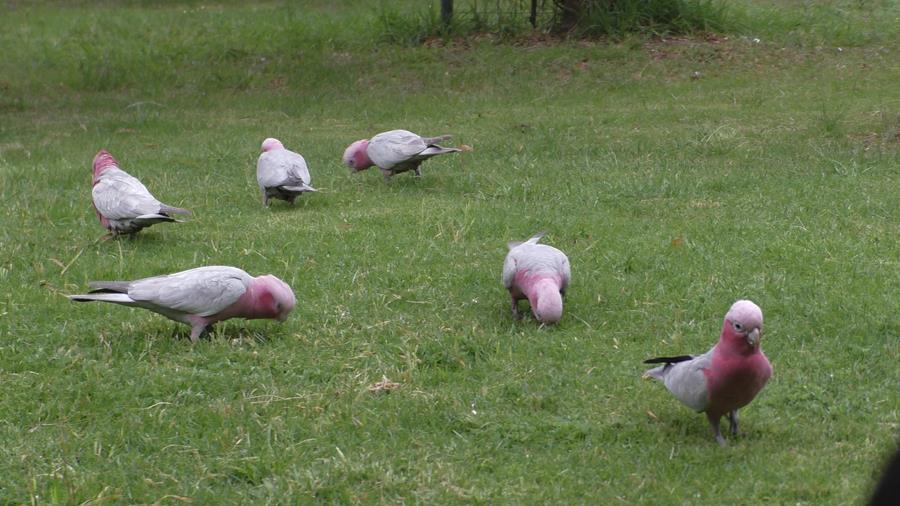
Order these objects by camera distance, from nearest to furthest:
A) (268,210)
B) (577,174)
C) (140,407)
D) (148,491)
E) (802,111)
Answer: (148,491), (140,407), (268,210), (577,174), (802,111)

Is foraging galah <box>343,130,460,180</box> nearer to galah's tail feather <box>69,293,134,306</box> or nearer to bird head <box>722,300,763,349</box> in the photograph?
galah's tail feather <box>69,293,134,306</box>

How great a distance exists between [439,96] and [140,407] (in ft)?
27.6

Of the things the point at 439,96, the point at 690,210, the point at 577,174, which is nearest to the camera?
the point at 690,210

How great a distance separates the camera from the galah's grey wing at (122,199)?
21.7 feet

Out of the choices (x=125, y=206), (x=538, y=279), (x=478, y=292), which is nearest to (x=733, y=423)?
(x=538, y=279)

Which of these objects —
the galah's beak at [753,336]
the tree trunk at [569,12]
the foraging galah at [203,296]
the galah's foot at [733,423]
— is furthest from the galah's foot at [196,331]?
the tree trunk at [569,12]

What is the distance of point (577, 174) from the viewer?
870cm

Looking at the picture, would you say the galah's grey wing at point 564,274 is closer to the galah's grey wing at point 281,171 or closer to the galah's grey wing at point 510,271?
the galah's grey wing at point 510,271

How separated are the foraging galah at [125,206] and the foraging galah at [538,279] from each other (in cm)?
208

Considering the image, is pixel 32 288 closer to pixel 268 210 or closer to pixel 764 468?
pixel 268 210

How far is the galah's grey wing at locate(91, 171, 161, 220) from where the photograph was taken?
21.7 feet

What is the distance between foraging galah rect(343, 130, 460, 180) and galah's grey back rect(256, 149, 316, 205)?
741 mm

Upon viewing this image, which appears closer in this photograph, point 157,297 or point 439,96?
point 157,297

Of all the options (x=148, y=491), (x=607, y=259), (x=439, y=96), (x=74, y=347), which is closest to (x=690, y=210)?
(x=607, y=259)
